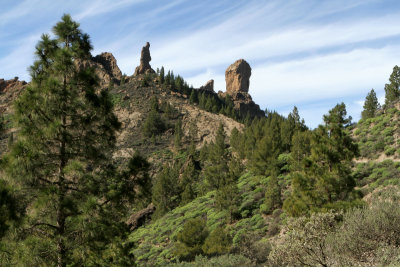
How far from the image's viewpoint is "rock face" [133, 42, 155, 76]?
139875 mm

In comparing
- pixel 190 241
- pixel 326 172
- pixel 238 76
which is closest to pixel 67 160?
pixel 326 172

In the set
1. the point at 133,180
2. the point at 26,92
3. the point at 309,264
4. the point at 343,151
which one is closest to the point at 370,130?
the point at 343,151

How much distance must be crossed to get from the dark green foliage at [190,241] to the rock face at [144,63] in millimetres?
116204

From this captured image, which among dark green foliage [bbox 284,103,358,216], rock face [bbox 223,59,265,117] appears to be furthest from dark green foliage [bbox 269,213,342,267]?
rock face [bbox 223,59,265,117]

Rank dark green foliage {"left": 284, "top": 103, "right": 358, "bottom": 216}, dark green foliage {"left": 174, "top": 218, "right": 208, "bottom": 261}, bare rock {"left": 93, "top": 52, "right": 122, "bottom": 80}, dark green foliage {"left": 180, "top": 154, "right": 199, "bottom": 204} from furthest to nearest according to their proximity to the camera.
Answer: bare rock {"left": 93, "top": 52, "right": 122, "bottom": 80} < dark green foliage {"left": 180, "top": 154, "right": 199, "bottom": 204} < dark green foliage {"left": 174, "top": 218, "right": 208, "bottom": 261} < dark green foliage {"left": 284, "top": 103, "right": 358, "bottom": 216}

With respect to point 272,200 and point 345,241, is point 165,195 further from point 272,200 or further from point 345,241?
point 345,241

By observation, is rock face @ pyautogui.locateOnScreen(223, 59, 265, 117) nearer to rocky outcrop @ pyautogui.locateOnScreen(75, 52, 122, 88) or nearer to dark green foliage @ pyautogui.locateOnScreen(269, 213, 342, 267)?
rocky outcrop @ pyautogui.locateOnScreen(75, 52, 122, 88)

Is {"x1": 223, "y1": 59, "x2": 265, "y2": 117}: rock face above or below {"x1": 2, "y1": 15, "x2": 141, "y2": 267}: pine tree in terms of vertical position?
above

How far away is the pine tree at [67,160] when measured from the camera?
7773 mm

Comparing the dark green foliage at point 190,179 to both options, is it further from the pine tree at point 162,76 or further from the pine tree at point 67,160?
the pine tree at point 162,76

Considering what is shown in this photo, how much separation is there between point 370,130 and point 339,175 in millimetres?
22663

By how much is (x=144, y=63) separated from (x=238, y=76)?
6202 cm

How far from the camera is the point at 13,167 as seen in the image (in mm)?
7520

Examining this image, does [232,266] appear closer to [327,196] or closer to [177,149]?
[327,196]
